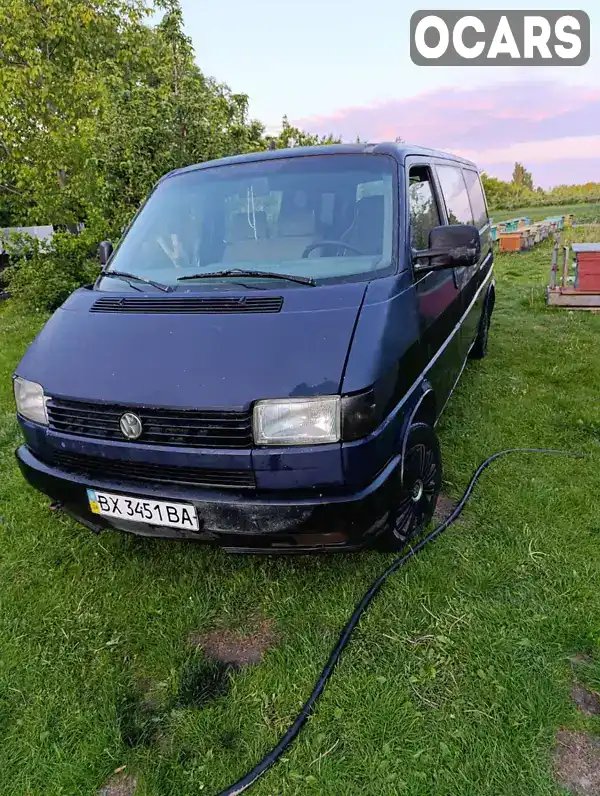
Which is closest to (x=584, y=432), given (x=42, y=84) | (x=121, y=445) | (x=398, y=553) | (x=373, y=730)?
(x=398, y=553)

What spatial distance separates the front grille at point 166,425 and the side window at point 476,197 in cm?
406

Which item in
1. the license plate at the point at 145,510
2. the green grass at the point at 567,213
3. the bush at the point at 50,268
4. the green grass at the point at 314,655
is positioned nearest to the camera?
the green grass at the point at 314,655

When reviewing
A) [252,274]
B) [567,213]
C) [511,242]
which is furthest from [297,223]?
[567,213]

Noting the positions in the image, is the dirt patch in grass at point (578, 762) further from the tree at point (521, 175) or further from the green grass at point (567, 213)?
the tree at point (521, 175)

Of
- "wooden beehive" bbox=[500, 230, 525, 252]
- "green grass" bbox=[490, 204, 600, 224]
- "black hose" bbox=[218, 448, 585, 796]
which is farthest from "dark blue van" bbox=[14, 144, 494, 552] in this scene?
"green grass" bbox=[490, 204, 600, 224]

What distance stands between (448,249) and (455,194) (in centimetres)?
189

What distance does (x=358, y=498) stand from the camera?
83.4 inches

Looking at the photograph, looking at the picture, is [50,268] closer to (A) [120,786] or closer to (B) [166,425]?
(B) [166,425]

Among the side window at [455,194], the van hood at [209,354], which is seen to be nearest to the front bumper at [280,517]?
the van hood at [209,354]

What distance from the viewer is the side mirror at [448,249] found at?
2.74 metres

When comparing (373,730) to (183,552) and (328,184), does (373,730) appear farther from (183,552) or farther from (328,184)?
(328,184)

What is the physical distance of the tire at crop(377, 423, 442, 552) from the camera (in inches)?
101

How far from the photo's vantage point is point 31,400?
2557 mm

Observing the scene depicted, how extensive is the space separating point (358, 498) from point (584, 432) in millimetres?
2837
